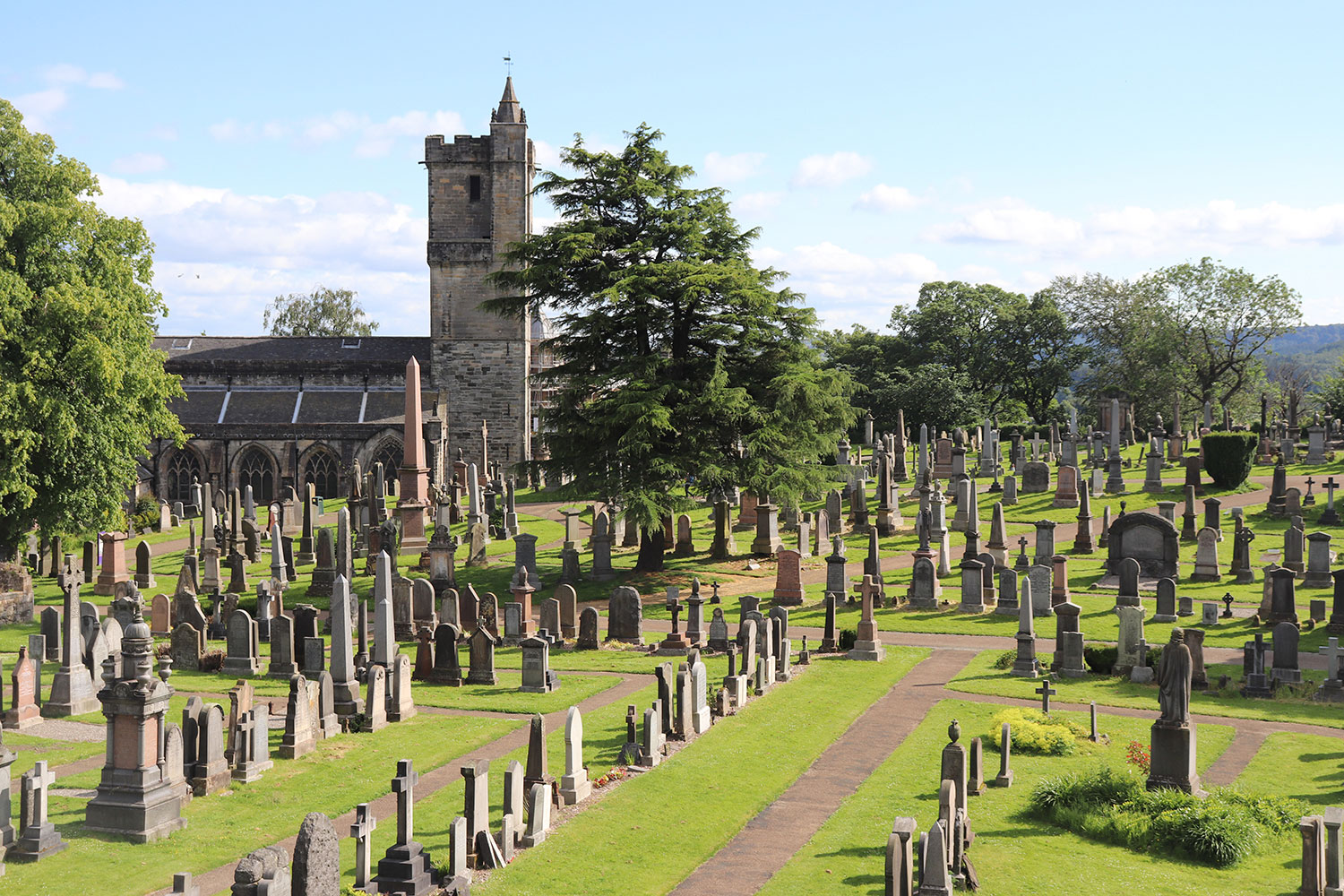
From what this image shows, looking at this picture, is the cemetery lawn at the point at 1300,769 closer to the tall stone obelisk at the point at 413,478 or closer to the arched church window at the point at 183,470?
the tall stone obelisk at the point at 413,478

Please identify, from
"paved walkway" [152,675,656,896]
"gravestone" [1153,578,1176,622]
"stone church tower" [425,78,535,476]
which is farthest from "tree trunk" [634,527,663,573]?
"stone church tower" [425,78,535,476]

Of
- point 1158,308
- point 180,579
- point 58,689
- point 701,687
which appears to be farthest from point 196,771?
point 1158,308

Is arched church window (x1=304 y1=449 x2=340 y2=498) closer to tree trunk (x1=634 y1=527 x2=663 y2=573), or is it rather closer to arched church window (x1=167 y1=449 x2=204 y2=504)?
arched church window (x1=167 y1=449 x2=204 y2=504)

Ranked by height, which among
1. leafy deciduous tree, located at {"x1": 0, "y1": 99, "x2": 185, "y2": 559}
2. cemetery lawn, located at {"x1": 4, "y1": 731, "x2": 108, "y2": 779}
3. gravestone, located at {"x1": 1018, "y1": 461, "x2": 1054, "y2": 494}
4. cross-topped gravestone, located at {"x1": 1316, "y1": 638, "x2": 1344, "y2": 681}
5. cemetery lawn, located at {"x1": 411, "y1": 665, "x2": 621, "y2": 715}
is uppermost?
leafy deciduous tree, located at {"x1": 0, "y1": 99, "x2": 185, "y2": 559}

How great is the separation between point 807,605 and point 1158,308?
5130 centimetres

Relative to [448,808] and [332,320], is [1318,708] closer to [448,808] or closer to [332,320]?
[448,808]

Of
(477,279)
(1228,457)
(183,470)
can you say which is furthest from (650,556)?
(183,470)

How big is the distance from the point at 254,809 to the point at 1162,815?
10415 mm

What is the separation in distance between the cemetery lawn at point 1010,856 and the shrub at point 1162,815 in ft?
0.52

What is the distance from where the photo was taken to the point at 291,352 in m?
59.4

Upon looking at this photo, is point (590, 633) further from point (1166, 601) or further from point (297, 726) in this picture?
point (1166, 601)

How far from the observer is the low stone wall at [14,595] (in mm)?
26688

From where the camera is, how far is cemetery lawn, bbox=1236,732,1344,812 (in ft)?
48.3

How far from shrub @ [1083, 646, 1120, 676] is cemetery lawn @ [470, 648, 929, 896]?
3940 millimetres
